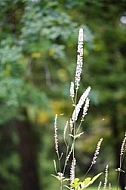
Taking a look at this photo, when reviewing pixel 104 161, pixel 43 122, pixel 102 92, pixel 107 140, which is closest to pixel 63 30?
pixel 102 92

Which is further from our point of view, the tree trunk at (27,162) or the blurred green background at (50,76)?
the tree trunk at (27,162)

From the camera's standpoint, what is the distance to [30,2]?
402 centimetres

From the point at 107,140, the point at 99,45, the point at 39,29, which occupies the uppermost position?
the point at 99,45

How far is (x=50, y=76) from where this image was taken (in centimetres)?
964

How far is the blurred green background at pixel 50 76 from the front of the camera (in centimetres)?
427

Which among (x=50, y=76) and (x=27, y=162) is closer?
(x=50, y=76)

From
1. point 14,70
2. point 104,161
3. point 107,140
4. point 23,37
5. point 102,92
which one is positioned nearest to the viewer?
point 23,37

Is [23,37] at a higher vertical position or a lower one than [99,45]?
lower

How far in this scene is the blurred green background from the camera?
14.0ft

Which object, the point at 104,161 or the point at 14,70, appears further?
the point at 104,161

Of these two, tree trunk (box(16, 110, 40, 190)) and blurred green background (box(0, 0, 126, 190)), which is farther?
tree trunk (box(16, 110, 40, 190))

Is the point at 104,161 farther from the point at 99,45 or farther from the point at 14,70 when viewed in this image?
the point at 14,70

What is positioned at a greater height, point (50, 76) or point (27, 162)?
point (50, 76)

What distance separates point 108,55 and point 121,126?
7.35ft
